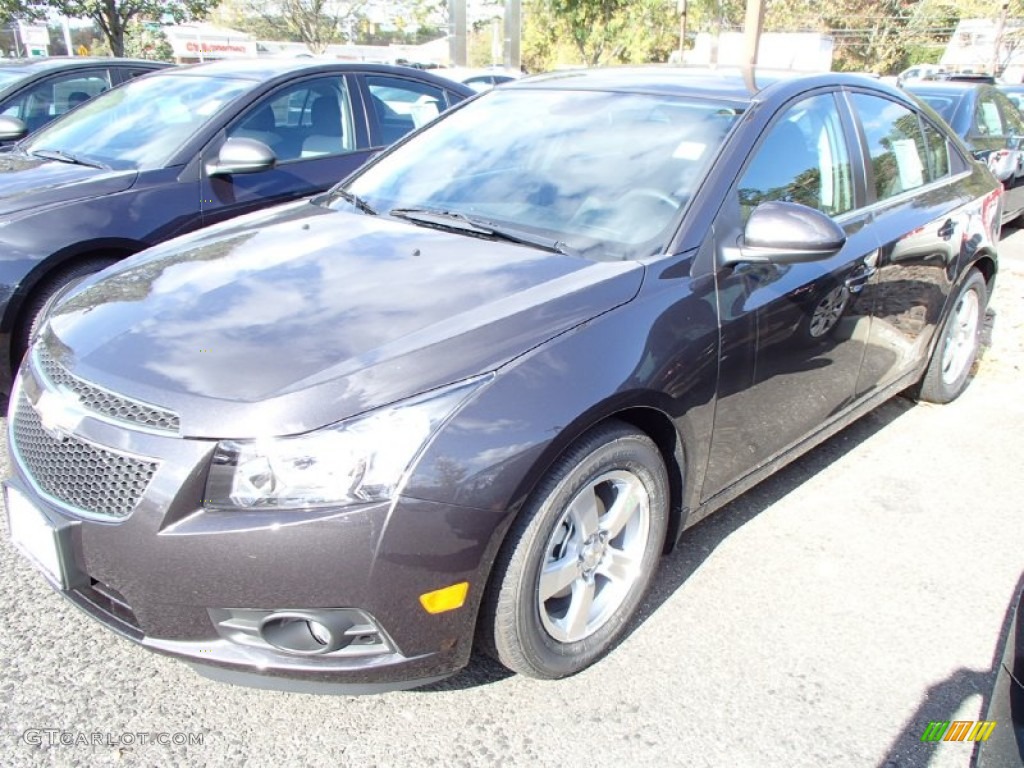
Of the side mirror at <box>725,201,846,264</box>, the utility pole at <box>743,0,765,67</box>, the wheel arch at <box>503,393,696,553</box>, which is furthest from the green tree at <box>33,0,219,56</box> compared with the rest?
the wheel arch at <box>503,393,696,553</box>

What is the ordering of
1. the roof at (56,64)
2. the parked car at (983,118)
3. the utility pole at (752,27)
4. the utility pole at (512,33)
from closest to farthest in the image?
the roof at (56,64) < the parked car at (983,118) < the utility pole at (752,27) < the utility pole at (512,33)

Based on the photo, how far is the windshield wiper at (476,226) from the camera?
260 centimetres

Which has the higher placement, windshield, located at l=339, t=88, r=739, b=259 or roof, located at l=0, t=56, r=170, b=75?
roof, located at l=0, t=56, r=170, b=75

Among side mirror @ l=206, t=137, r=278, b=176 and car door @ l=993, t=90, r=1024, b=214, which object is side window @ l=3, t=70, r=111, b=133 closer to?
side mirror @ l=206, t=137, r=278, b=176

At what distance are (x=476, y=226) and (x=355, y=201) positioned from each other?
0.71 meters

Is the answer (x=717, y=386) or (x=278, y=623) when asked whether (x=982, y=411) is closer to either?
(x=717, y=386)

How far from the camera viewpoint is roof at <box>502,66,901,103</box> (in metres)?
3.03

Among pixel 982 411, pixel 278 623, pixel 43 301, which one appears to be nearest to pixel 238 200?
pixel 43 301

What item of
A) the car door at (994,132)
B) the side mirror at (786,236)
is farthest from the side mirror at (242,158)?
the car door at (994,132)

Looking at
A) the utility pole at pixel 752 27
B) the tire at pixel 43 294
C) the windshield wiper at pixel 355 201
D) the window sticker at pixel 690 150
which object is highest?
the utility pole at pixel 752 27

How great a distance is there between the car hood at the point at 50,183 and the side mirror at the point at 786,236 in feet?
10.4

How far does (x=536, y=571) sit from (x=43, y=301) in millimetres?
2917

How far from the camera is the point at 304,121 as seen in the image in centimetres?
506

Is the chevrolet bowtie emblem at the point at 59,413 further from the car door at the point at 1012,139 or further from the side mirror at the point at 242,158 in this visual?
the car door at the point at 1012,139
